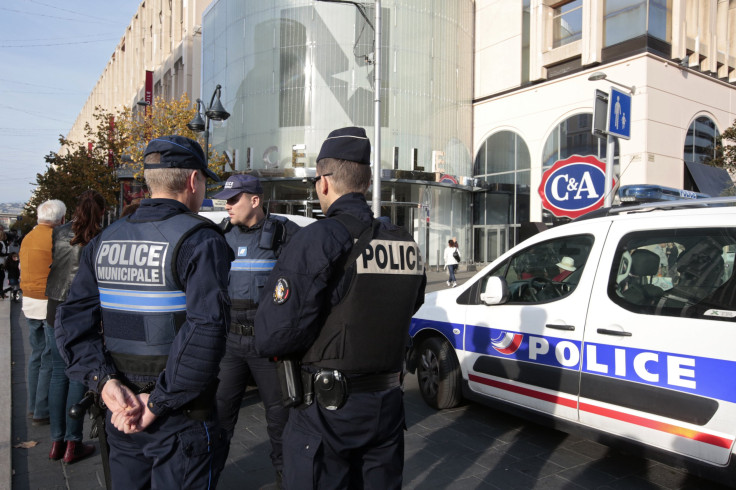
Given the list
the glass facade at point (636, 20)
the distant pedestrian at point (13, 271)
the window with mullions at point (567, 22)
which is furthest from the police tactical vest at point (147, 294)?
the window with mullions at point (567, 22)

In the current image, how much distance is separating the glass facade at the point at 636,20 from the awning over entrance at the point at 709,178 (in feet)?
16.8

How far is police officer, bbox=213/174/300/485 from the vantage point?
317 centimetres

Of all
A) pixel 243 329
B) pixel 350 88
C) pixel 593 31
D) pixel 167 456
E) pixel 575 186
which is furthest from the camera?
pixel 350 88

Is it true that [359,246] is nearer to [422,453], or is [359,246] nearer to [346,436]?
[346,436]

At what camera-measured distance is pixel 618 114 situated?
23.2 feet

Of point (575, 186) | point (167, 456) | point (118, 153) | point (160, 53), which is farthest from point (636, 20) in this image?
point (160, 53)

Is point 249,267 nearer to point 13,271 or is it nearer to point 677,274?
point 677,274

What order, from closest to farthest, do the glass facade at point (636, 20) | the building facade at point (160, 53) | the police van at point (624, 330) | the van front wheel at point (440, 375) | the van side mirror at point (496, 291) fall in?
the police van at point (624, 330), the van side mirror at point (496, 291), the van front wheel at point (440, 375), the glass facade at point (636, 20), the building facade at point (160, 53)

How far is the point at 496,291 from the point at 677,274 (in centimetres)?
124

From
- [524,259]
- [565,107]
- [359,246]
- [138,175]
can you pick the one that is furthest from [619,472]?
[565,107]

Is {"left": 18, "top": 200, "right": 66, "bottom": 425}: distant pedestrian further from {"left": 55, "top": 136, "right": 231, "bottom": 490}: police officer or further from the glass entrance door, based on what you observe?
the glass entrance door

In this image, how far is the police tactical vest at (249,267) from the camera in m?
3.38

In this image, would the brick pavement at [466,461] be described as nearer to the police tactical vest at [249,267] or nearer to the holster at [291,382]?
the police tactical vest at [249,267]

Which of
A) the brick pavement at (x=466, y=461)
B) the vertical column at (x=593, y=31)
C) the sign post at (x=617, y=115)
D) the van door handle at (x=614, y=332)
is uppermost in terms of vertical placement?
the vertical column at (x=593, y=31)
